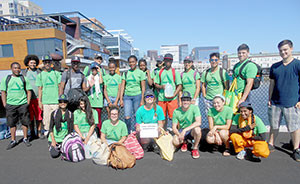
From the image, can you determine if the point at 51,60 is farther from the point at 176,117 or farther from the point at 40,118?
the point at 176,117

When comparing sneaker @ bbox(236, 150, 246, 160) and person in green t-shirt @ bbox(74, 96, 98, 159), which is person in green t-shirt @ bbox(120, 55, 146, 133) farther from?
sneaker @ bbox(236, 150, 246, 160)

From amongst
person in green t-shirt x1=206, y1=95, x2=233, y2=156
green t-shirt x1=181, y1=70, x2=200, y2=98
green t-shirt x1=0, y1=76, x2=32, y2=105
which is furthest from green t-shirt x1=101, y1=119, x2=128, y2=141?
green t-shirt x1=0, y1=76, x2=32, y2=105

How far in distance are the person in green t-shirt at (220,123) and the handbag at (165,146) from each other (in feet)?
2.39

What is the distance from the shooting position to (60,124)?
3.73 meters

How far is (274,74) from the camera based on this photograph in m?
3.36

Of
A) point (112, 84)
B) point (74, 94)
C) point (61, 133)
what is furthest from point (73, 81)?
point (61, 133)

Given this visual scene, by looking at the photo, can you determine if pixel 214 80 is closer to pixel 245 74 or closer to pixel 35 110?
pixel 245 74

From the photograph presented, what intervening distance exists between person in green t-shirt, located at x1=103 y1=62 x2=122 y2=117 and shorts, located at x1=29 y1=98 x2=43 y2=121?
1.87 m

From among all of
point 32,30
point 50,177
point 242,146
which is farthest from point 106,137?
point 32,30

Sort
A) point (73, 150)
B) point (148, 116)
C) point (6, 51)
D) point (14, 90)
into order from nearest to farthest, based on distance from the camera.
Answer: point (73, 150) → point (148, 116) → point (14, 90) → point (6, 51)

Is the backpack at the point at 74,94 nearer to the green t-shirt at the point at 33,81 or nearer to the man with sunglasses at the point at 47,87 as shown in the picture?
the man with sunglasses at the point at 47,87

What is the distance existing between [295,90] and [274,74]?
42 centimetres

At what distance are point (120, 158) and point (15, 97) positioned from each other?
2945 mm

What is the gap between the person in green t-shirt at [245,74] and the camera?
3412mm
